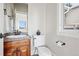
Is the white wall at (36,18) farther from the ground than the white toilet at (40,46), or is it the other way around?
the white wall at (36,18)

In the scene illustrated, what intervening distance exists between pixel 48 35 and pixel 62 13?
293 millimetres

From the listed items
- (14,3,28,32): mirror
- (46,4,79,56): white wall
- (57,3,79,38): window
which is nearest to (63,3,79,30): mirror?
(57,3,79,38): window

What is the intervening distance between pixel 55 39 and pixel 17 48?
1.42 ft

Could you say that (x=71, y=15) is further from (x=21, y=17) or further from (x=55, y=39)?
(x=21, y=17)

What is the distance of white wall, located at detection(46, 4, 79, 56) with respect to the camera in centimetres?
122

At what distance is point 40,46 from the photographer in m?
1.30

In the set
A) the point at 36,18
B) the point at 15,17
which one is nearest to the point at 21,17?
the point at 15,17

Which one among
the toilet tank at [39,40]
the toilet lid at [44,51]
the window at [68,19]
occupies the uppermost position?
the window at [68,19]

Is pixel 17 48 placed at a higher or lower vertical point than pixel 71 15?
lower

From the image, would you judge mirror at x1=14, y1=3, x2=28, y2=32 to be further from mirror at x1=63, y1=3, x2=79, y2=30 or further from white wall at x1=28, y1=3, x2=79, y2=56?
mirror at x1=63, y1=3, x2=79, y2=30

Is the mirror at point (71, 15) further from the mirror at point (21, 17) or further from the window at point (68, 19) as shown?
the mirror at point (21, 17)

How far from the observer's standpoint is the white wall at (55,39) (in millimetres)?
1224

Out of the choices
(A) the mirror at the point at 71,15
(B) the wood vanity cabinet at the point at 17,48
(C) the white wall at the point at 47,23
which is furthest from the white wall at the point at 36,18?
(A) the mirror at the point at 71,15

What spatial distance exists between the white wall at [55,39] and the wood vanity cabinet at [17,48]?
234 millimetres
